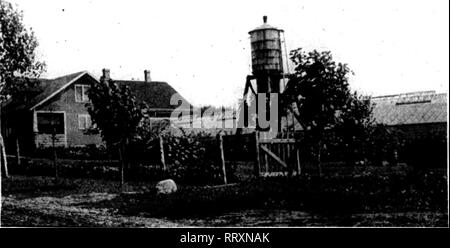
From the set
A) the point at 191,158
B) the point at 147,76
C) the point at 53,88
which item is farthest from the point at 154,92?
the point at 191,158

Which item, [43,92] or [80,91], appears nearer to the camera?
[80,91]

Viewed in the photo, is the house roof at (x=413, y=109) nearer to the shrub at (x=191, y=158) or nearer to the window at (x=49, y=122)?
the shrub at (x=191, y=158)

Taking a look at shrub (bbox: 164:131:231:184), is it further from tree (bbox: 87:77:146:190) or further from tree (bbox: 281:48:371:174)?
tree (bbox: 281:48:371:174)

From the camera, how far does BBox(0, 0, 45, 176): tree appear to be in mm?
23000

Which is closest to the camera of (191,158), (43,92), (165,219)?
(165,219)

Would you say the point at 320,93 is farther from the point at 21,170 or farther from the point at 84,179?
the point at 21,170

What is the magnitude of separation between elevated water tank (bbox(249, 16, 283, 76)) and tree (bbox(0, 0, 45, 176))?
11648mm

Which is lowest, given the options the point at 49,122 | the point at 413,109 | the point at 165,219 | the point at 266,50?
the point at 165,219

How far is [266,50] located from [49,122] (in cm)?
2399

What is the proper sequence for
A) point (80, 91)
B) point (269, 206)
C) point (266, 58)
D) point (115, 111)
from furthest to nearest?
point (80, 91) → point (266, 58) → point (115, 111) → point (269, 206)

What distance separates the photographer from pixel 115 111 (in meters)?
16.1

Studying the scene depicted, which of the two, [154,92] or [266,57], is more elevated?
[154,92]

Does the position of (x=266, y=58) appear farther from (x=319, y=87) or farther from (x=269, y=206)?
(x=269, y=206)
